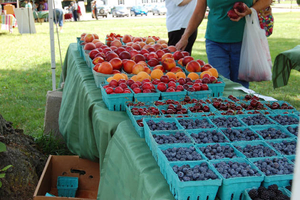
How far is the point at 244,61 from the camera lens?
303cm

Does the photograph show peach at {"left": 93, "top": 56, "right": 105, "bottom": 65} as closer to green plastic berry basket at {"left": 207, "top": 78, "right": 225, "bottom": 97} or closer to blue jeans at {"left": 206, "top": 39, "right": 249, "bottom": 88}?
green plastic berry basket at {"left": 207, "top": 78, "right": 225, "bottom": 97}

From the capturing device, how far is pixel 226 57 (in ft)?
10.5

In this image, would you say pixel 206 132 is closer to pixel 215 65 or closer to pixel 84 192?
pixel 84 192

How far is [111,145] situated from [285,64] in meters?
1.28

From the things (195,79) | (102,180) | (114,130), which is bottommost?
(102,180)

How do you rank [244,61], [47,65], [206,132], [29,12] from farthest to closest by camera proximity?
[29,12] → [47,65] → [244,61] → [206,132]

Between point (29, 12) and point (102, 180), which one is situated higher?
point (29, 12)

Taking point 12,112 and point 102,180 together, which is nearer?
point 102,180

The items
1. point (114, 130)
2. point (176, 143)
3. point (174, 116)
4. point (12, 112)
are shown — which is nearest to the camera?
point (176, 143)

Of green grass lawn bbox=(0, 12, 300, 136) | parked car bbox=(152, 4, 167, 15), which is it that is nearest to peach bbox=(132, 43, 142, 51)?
green grass lawn bbox=(0, 12, 300, 136)

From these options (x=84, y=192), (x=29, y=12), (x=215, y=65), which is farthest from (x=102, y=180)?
(x=29, y=12)

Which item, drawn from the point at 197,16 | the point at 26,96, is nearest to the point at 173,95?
the point at 197,16

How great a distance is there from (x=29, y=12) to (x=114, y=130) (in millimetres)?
12915

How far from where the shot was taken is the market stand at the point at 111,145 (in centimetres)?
133
